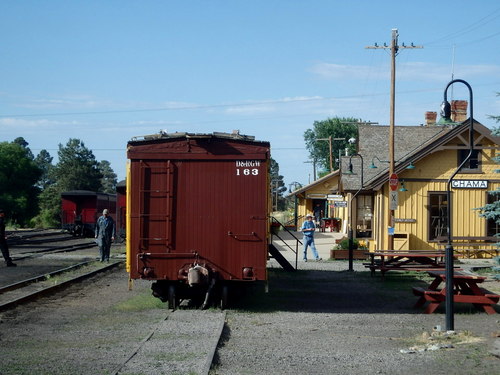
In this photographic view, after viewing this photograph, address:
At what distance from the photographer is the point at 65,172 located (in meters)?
114

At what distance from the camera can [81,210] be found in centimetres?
5106

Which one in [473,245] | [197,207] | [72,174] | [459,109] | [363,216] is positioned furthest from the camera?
[72,174]

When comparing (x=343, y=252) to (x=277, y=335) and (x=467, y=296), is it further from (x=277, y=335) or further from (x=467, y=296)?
(x=277, y=335)

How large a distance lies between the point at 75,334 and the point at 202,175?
370 centimetres

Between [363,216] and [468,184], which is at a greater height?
[468,184]

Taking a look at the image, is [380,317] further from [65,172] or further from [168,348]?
[65,172]

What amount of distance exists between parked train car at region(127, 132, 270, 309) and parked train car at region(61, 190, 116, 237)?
3781 centimetres

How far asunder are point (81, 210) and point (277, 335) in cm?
4162

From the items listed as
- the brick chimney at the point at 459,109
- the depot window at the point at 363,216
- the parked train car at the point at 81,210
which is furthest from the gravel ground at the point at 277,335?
the parked train car at the point at 81,210

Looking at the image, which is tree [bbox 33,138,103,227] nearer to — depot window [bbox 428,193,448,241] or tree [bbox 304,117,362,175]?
tree [bbox 304,117,362,175]

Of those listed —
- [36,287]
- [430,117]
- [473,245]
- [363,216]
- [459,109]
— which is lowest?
[36,287]

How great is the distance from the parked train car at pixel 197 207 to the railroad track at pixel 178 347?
3.10 feet

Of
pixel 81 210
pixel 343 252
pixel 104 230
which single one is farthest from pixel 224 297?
pixel 81 210

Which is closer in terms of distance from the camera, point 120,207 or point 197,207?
point 197,207
